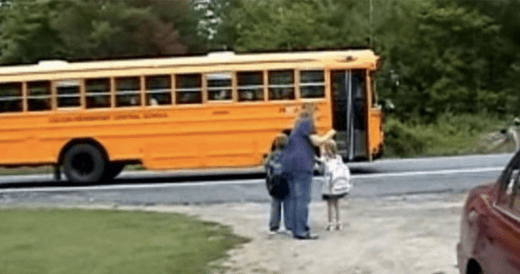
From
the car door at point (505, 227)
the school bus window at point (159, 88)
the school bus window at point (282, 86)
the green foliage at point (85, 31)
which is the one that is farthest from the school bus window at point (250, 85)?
the green foliage at point (85, 31)

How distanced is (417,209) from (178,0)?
4854 cm

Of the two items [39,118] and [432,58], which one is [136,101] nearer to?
[39,118]

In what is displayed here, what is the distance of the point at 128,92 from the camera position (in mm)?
21969

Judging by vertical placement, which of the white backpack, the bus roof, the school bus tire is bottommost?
the school bus tire

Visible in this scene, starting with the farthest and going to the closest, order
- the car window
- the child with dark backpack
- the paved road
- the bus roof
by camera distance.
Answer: the bus roof < the paved road < the child with dark backpack < the car window

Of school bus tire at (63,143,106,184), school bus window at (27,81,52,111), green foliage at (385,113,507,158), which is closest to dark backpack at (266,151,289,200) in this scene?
school bus tire at (63,143,106,184)

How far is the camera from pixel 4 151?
867 inches

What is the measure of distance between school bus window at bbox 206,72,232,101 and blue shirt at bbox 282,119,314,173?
9699mm

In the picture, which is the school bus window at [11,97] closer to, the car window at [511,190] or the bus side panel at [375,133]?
the bus side panel at [375,133]

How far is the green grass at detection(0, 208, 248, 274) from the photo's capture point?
417 inches

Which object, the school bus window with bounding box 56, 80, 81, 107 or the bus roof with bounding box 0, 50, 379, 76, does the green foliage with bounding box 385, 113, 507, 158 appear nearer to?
the bus roof with bounding box 0, 50, 379, 76

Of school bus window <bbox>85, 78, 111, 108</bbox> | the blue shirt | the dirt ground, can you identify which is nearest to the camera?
the dirt ground

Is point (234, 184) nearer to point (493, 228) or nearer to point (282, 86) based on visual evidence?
point (282, 86)

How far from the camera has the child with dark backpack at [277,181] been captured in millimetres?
12227
